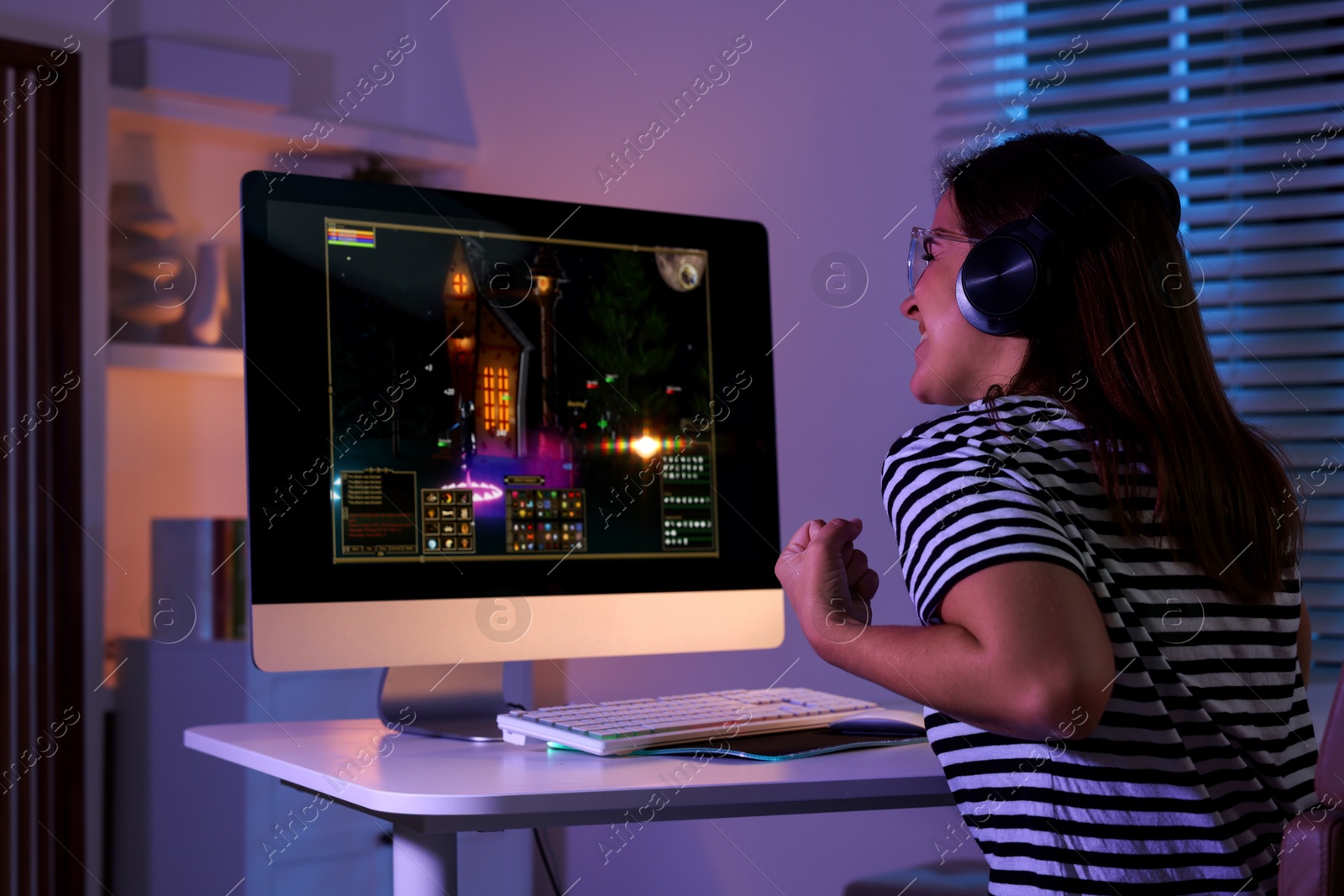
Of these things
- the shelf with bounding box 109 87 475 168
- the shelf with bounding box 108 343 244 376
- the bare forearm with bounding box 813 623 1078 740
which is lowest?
the bare forearm with bounding box 813 623 1078 740

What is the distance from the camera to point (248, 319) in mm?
1204

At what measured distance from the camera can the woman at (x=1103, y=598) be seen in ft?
2.64

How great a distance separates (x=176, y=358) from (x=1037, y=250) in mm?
1806

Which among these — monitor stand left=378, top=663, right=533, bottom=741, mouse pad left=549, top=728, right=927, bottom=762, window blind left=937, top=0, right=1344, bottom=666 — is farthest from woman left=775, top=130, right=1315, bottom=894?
window blind left=937, top=0, right=1344, bottom=666

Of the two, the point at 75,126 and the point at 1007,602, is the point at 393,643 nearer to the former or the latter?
the point at 1007,602

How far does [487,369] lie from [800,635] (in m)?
1.02

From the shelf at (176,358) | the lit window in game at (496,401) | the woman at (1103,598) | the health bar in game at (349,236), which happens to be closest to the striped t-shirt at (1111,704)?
the woman at (1103,598)

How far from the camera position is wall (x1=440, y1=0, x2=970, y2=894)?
2070mm

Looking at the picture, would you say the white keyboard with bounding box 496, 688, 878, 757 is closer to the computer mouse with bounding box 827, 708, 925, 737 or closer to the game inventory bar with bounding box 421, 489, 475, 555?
the computer mouse with bounding box 827, 708, 925, 737

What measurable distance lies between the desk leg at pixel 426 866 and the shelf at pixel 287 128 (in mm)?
1767

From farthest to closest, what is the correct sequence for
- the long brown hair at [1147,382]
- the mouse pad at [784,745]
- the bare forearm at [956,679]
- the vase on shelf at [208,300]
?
the vase on shelf at [208,300], the mouse pad at [784,745], the long brown hair at [1147,382], the bare forearm at [956,679]

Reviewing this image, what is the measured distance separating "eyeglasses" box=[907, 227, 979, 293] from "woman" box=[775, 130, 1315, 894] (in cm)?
9

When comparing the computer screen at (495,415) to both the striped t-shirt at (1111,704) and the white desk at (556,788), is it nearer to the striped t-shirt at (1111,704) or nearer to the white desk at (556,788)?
the white desk at (556,788)

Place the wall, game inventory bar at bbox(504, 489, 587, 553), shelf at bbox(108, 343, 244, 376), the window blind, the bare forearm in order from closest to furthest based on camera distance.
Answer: the bare forearm → game inventory bar at bbox(504, 489, 587, 553) → the window blind → the wall → shelf at bbox(108, 343, 244, 376)
